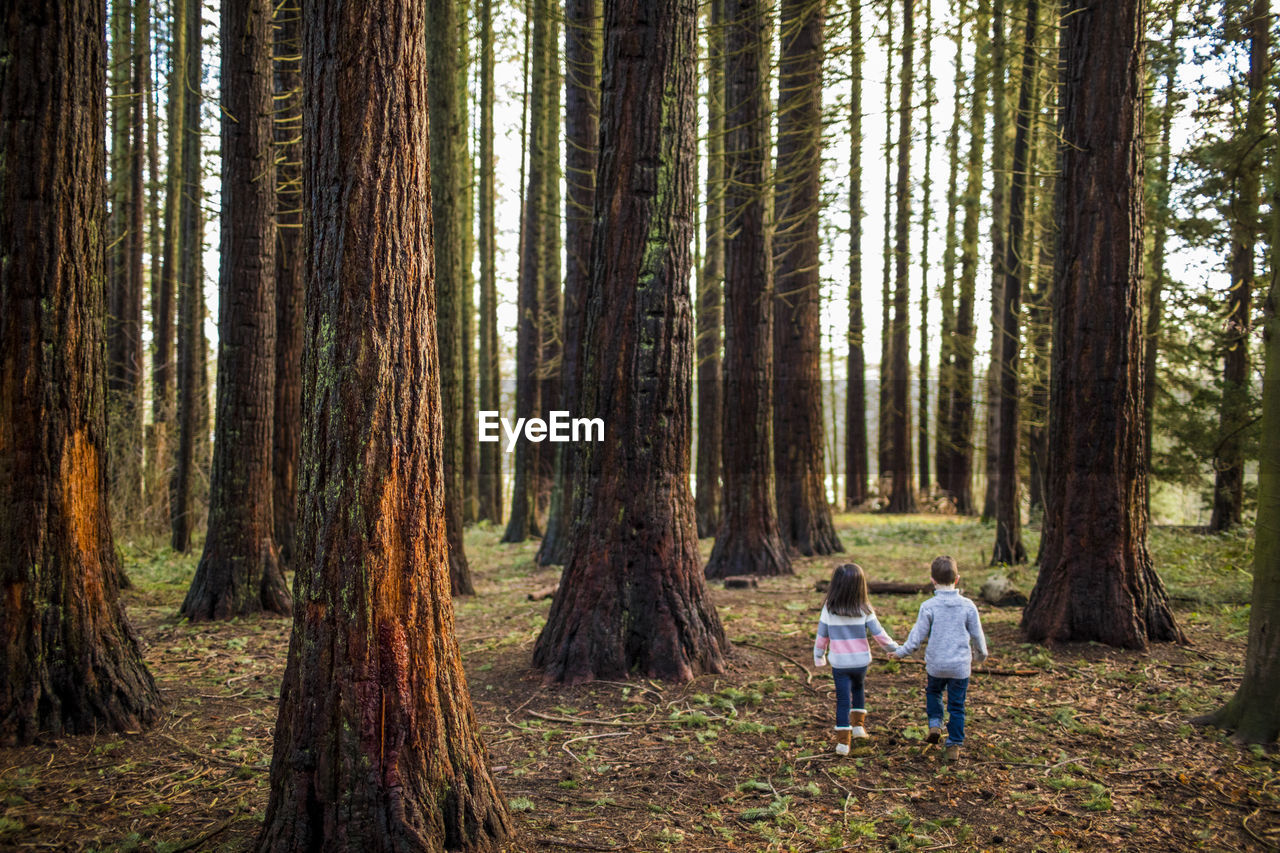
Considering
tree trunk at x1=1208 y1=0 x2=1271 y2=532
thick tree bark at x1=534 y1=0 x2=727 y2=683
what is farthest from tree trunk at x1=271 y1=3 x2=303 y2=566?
tree trunk at x1=1208 y1=0 x2=1271 y2=532

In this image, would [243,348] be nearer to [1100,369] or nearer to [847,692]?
[847,692]

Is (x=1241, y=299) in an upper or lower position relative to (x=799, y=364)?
upper

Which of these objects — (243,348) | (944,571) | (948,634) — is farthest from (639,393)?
(243,348)

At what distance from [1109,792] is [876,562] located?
8.87 m

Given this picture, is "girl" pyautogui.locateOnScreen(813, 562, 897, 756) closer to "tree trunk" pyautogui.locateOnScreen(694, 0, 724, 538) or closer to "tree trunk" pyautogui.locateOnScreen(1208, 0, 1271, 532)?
"tree trunk" pyautogui.locateOnScreen(1208, 0, 1271, 532)

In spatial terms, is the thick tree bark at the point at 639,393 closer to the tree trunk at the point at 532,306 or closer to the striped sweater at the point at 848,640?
the striped sweater at the point at 848,640

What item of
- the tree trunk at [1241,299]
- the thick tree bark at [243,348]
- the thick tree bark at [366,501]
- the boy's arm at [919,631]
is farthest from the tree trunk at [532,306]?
the thick tree bark at [366,501]

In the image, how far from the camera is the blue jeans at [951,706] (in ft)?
17.3

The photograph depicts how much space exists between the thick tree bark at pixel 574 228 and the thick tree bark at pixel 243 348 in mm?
4470

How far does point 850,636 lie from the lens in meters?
5.63

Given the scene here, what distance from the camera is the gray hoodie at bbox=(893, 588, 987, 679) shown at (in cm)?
539

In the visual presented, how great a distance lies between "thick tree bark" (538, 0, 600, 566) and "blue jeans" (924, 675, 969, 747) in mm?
7703

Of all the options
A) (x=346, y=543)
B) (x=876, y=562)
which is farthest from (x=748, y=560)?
(x=346, y=543)

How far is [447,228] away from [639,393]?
187 inches
